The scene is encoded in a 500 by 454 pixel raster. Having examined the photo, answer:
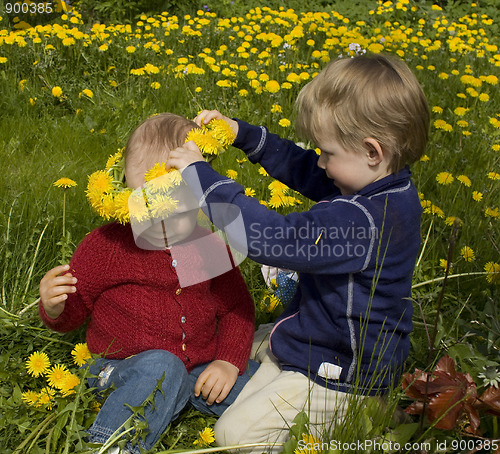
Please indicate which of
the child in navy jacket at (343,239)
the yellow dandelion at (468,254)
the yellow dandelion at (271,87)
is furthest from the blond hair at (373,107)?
the yellow dandelion at (271,87)

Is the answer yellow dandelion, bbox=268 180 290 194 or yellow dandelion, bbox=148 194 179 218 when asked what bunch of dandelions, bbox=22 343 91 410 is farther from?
yellow dandelion, bbox=268 180 290 194

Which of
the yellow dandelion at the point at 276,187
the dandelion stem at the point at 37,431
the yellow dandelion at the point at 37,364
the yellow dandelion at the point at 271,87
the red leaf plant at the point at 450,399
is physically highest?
the yellow dandelion at the point at 271,87

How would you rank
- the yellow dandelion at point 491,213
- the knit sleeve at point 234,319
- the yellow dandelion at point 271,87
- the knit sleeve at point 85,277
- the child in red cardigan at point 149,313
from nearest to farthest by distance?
the child in red cardigan at point 149,313 → the knit sleeve at point 85,277 → the knit sleeve at point 234,319 → the yellow dandelion at point 491,213 → the yellow dandelion at point 271,87

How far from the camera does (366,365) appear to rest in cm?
178

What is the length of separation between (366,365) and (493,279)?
829 mm

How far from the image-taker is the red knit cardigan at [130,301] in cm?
186

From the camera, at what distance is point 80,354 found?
193 centimetres

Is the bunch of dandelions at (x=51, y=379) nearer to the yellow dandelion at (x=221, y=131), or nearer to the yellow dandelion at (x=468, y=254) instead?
the yellow dandelion at (x=221, y=131)

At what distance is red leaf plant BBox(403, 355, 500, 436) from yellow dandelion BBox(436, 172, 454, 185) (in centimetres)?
154

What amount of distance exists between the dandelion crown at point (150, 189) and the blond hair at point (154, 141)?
5cm

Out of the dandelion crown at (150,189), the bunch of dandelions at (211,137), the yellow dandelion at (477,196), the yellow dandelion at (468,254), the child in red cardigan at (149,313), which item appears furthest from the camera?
the yellow dandelion at (477,196)

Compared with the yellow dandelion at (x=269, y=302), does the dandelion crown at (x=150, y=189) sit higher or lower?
higher

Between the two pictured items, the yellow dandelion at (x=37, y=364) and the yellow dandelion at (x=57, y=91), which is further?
the yellow dandelion at (x=57, y=91)

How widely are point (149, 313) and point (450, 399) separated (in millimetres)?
966
